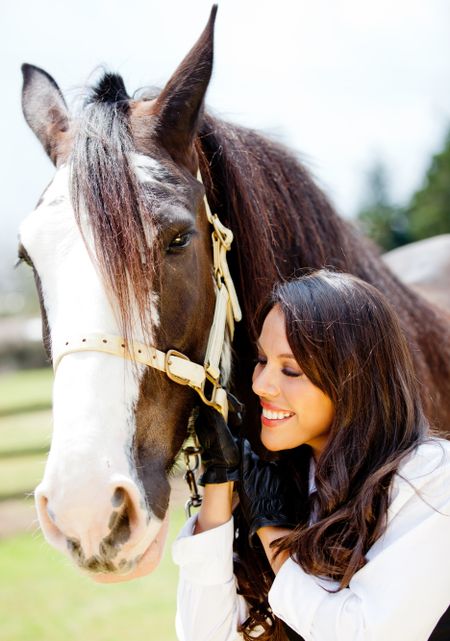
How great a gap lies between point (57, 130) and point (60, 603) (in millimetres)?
4854

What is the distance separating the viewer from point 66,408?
4.68 feet

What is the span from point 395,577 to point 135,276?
909 millimetres

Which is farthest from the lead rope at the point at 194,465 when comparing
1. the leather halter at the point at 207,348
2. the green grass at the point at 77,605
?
the green grass at the point at 77,605

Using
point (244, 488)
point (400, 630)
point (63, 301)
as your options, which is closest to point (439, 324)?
point (244, 488)

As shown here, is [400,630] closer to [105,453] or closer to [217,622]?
[217,622]

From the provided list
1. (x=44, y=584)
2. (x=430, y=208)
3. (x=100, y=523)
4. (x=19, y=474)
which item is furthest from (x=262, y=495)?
(x=430, y=208)

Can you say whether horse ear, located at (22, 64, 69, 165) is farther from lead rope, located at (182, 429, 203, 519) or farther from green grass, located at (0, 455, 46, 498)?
green grass, located at (0, 455, 46, 498)

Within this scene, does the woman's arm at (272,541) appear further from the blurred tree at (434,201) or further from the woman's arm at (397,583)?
the blurred tree at (434,201)

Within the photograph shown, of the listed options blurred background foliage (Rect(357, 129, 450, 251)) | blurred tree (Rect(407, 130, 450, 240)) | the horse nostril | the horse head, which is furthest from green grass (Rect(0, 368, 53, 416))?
the horse nostril

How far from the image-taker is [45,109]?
7.16ft

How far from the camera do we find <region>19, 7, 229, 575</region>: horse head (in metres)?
1.38

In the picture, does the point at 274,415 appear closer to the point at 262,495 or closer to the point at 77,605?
the point at 262,495

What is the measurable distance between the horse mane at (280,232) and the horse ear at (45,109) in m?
0.46

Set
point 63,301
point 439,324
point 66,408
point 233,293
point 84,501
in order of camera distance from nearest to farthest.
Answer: point 84,501 → point 66,408 → point 63,301 → point 233,293 → point 439,324
